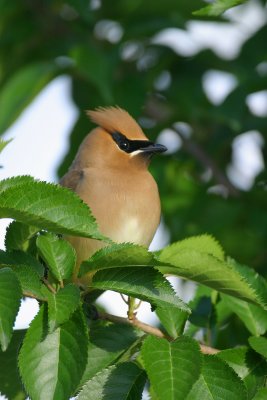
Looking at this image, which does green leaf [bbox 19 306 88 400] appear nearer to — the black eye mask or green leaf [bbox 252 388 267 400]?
green leaf [bbox 252 388 267 400]

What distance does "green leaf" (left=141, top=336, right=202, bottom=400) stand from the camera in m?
2.67

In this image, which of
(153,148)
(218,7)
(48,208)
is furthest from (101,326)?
(153,148)

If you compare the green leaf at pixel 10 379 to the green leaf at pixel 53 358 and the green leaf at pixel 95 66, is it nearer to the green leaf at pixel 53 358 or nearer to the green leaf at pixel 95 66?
the green leaf at pixel 53 358

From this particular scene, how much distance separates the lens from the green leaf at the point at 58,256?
295 cm

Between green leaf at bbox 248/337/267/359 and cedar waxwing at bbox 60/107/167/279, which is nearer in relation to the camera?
green leaf at bbox 248/337/267/359

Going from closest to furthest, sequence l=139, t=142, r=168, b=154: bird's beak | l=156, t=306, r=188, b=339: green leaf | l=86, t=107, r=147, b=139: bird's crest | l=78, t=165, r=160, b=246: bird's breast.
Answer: l=156, t=306, r=188, b=339: green leaf, l=78, t=165, r=160, b=246: bird's breast, l=139, t=142, r=168, b=154: bird's beak, l=86, t=107, r=147, b=139: bird's crest

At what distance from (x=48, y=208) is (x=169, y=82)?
3250mm

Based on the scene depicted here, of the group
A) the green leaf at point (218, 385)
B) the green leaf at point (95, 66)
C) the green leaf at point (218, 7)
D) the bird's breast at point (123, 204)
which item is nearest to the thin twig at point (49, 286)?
the green leaf at point (218, 385)

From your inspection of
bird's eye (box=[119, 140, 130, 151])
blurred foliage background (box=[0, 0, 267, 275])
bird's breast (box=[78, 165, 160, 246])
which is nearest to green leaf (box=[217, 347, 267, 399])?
bird's breast (box=[78, 165, 160, 246])

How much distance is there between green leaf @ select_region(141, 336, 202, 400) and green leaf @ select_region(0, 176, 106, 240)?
393 millimetres

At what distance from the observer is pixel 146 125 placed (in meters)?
5.92

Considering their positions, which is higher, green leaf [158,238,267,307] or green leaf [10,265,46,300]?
green leaf [10,265,46,300]

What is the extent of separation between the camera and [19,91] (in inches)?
206

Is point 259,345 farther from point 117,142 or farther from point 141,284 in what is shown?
point 117,142
